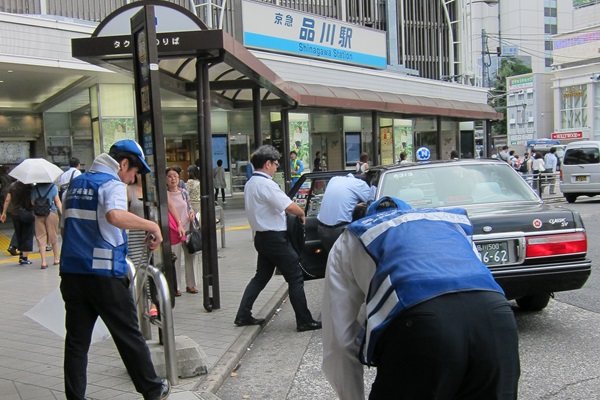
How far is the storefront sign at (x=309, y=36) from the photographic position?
2055 cm

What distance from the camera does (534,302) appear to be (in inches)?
251

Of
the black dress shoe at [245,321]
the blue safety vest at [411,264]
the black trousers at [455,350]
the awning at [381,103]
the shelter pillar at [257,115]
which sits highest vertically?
the awning at [381,103]

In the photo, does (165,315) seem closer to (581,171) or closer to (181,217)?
(181,217)

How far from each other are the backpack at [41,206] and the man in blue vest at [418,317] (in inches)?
364

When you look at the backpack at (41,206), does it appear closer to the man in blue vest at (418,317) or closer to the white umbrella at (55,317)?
the white umbrella at (55,317)

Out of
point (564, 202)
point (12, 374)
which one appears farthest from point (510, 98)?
point (12, 374)

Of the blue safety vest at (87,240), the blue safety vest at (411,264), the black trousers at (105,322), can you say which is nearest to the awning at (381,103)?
the blue safety vest at (87,240)

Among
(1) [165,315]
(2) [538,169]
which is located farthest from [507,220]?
(2) [538,169]

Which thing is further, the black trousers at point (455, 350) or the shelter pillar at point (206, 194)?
the shelter pillar at point (206, 194)

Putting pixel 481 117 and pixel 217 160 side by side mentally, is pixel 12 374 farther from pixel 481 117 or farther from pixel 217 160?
pixel 481 117

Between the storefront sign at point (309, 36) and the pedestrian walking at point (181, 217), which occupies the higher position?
the storefront sign at point (309, 36)

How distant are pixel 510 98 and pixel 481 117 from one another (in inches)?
1902

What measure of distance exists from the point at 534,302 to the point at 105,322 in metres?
4.51

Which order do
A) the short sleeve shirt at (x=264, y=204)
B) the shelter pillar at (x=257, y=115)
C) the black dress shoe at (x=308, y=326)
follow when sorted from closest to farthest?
the short sleeve shirt at (x=264, y=204)
the black dress shoe at (x=308, y=326)
the shelter pillar at (x=257, y=115)
